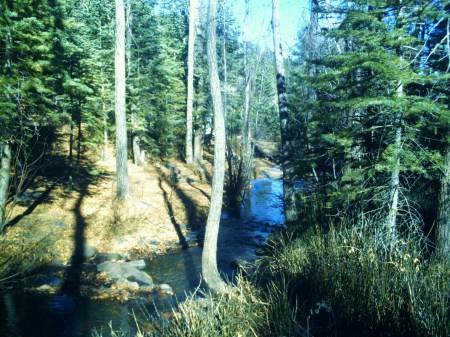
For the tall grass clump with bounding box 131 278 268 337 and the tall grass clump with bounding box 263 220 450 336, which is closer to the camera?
the tall grass clump with bounding box 263 220 450 336

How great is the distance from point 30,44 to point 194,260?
27.5 feet

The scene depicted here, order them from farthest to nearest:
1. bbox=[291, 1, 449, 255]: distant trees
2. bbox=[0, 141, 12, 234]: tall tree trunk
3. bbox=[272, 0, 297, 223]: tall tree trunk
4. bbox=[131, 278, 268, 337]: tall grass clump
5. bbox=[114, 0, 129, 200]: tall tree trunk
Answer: bbox=[114, 0, 129, 200]: tall tree trunk < bbox=[272, 0, 297, 223]: tall tree trunk < bbox=[0, 141, 12, 234]: tall tree trunk < bbox=[291, 1, 449, 255]: distant trees < bbox=[131, 278, 268, 337]: tall grass clump

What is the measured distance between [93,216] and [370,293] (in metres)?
10.9

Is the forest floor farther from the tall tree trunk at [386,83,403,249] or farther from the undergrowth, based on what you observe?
the tall tree trunk at [386,83,403,249]

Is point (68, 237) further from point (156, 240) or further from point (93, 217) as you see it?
point (156, 240)

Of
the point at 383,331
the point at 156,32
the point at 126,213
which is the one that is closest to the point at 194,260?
the point at 126,213

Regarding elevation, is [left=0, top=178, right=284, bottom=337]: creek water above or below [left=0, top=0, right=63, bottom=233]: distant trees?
below

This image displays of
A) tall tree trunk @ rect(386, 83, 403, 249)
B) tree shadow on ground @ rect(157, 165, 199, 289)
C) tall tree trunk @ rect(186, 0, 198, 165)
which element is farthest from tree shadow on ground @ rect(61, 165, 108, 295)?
tall tree trunk @ rect(386, 83, 403, 249)

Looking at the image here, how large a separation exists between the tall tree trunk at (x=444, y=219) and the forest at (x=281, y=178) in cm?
2

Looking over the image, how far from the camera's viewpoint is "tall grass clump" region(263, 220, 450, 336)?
11.0ft

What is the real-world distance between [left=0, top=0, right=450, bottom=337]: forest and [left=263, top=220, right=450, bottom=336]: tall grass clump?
2 cm

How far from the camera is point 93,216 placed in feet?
41.4

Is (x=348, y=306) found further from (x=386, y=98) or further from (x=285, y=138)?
(x=285, y=138)

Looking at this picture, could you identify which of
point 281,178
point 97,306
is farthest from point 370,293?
point 281,178
